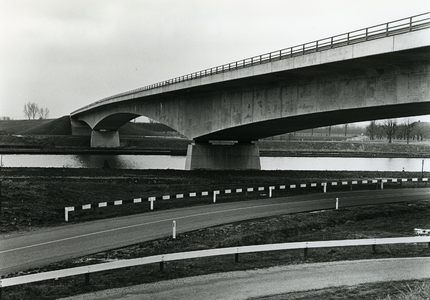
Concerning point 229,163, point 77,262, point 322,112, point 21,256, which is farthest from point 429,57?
point 229,163

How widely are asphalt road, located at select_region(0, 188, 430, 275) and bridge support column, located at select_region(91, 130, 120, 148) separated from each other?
64.2 metres

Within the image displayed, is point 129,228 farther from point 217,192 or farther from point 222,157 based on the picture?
point 222,157

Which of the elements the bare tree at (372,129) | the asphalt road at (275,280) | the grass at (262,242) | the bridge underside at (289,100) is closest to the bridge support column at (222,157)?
the bridge underside at (289,100)

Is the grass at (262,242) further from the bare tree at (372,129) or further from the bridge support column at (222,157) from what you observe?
the bare tree at (372,129)

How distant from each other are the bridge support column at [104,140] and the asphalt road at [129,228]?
64.2 metres

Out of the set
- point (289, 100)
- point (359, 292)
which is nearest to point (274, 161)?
point (289, 100)

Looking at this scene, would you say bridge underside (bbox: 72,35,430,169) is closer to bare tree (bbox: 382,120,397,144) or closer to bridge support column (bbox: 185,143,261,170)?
bridge support column (bbox: 185,143,261,170)

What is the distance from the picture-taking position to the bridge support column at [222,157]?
3900 centimetres

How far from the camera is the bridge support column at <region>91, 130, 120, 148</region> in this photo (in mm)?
81188

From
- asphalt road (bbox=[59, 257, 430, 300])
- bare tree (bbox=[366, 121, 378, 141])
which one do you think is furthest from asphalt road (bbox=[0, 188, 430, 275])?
bare tree (bbox=[366, 121, 378, 141])

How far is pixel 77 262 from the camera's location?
11.4 metres

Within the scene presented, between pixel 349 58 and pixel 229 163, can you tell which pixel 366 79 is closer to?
pixel 349 58

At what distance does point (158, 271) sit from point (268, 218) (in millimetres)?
8313

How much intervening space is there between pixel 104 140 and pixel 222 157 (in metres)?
48.8
